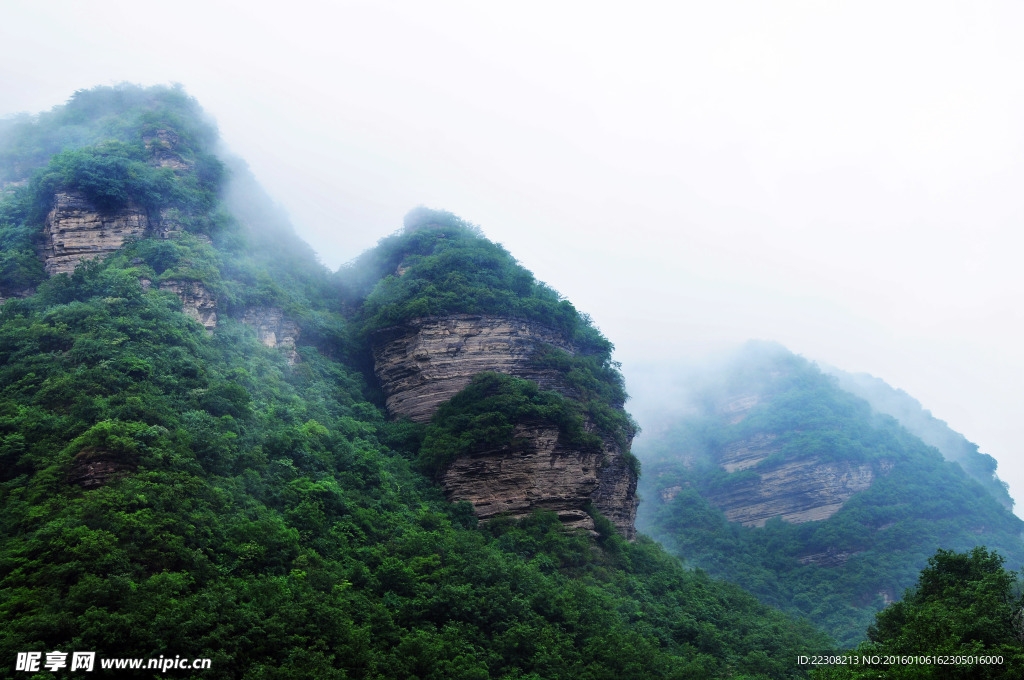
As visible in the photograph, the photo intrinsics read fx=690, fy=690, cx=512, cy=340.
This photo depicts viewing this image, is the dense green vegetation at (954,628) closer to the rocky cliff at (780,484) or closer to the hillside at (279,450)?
the hillside at (279,450)

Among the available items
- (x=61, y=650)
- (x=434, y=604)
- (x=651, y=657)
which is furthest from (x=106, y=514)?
(x=651, y=657)

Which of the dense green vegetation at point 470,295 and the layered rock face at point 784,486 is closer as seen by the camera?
the dense green vegetation at point 470,295

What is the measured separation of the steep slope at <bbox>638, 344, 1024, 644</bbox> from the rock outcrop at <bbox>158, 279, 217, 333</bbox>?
4498cm

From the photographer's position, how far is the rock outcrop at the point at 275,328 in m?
38.2

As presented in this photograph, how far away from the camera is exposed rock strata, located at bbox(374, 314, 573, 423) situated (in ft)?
133

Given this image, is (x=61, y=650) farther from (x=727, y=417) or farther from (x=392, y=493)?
(x=727, y=417)

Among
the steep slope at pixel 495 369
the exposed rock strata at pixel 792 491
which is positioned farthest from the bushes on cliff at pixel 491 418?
the exposed rock strata at pixel 792 491

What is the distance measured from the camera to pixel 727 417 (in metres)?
88.6

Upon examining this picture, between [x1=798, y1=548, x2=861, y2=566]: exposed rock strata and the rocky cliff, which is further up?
the rocky cliff

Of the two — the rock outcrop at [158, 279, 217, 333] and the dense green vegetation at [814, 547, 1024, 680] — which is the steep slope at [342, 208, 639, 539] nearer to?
the rock outcrop at [158, 279, 217, 333]

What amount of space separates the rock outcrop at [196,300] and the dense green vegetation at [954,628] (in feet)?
101

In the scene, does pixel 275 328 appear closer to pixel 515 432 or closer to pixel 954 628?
pixel 515 432

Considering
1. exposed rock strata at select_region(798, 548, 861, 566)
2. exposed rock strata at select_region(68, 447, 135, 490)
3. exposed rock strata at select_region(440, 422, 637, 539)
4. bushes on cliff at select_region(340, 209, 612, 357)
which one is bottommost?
exposed rock strata at select_region(798, 548, 861, 566)

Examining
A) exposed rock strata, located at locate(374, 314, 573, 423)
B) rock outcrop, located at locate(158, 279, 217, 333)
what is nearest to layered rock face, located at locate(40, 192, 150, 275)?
rock outcrop, located at locate(158, 279, 217, 333)
